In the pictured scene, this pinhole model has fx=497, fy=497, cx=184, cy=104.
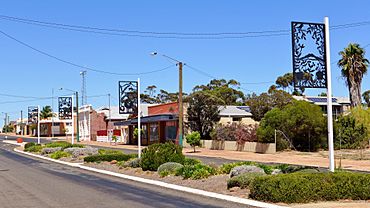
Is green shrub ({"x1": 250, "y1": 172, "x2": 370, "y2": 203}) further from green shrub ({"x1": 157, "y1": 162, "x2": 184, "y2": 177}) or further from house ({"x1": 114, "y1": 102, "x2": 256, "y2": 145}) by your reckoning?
house ({"x1": 114, "y1": 102, "x2": 256, "y2": 145})

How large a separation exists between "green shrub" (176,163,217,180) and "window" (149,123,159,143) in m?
39.0

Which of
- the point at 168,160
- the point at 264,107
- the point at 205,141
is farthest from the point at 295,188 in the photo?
the point at 264,107

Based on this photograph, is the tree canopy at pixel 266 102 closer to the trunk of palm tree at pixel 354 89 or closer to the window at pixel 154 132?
the trunk of palm tree at pixel 354 89

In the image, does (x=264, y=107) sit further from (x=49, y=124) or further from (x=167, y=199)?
(x=49, y=124)

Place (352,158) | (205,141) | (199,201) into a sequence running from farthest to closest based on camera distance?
1. (205,141)
2. (352,158)
3. (199,201)

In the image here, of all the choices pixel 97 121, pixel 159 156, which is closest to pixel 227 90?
pixel 97 121

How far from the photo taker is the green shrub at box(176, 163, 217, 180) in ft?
63.3

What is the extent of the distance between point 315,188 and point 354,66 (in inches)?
1693

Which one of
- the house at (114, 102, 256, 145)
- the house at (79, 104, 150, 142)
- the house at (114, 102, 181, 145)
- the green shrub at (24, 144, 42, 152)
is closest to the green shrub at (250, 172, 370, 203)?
the house at (114, 102, 256, 145)

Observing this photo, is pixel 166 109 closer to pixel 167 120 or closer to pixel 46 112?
pixel 167 120

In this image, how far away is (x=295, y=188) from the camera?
13.0m

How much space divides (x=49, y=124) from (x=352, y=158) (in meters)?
105

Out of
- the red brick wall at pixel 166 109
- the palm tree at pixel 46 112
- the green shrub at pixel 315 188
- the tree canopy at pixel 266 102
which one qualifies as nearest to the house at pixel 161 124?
the red brick wall at pixel 166 109

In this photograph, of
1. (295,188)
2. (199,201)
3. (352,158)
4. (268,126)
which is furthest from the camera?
(268,126)
